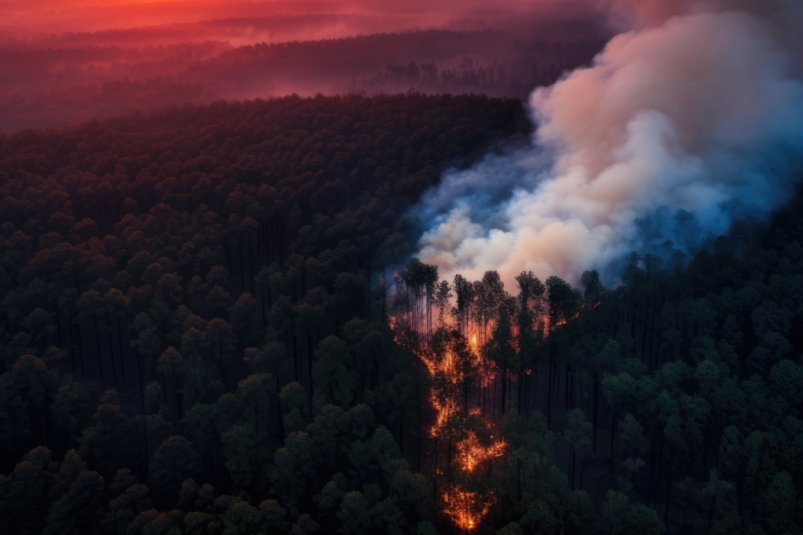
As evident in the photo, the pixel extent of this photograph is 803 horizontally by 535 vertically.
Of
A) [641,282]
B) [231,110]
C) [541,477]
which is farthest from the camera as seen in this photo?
[231,110]

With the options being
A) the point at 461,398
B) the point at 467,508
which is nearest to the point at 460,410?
the point at 461,398

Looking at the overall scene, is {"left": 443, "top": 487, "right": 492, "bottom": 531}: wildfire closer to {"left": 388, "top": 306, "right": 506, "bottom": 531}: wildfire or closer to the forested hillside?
{"left": 388, "top": 306, "right": 506, "bottom": 531}: wildfire

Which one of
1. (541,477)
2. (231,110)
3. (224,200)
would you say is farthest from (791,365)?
(231,110)

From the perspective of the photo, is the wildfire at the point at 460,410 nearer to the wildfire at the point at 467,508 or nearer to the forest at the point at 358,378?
the wildfire at the point at 467,508

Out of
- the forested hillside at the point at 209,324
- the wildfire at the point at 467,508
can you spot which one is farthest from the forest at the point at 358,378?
the forested hillside at the point at 209,324

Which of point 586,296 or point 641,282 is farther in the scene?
point 641,282

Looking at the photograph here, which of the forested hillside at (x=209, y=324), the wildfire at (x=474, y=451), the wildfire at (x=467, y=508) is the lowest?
the wildfire at (x=467, y=508)

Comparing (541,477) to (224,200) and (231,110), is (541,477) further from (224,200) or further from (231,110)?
(231,110)
